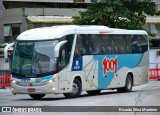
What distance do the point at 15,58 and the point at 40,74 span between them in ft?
5.45

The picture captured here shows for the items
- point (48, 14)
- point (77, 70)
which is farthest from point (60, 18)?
point (77, 70)

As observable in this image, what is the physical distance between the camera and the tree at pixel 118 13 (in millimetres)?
40312

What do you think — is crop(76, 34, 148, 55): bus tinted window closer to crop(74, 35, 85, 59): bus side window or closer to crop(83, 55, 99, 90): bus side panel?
crop(74, 35, 85, 59): bus side window

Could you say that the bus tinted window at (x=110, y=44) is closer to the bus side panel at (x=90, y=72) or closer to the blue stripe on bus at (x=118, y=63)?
the blue stripe on bus at (x=118, y=63)

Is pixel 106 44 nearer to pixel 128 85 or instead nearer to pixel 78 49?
pixel 78 49

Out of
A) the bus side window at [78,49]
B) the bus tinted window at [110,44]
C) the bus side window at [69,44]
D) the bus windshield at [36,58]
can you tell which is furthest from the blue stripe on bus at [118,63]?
the bus windshield at [36,58]

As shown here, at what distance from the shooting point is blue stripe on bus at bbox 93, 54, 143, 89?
89.7 feet

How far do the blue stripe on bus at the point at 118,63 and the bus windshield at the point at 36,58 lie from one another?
344 centimetres

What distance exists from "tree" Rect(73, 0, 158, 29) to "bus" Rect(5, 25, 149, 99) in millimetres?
10923

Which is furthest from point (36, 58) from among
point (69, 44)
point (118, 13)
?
point (118, 13)

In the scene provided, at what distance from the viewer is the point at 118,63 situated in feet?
94.5

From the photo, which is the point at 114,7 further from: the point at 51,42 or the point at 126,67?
the point at 51,42

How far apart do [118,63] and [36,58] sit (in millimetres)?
6191

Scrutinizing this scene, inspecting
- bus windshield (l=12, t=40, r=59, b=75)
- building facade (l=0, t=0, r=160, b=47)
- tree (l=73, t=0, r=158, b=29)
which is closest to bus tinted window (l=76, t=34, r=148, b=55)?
bus windshield (l=12, t=40, r=59, b=75)
